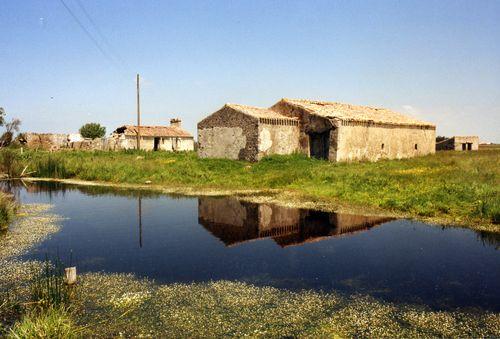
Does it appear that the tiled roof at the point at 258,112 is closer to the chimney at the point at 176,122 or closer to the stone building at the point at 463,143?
the stone building at the point at 463,143

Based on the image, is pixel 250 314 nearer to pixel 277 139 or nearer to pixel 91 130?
pixel 277 139

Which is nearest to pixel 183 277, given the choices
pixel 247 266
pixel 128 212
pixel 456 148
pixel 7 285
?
pixel 247 266

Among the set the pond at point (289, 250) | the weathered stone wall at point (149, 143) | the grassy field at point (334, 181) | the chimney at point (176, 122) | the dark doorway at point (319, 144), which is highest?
the chimney at point (176, 122)

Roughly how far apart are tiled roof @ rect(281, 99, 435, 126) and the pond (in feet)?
53.9

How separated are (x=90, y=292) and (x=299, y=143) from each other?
81.4 ft

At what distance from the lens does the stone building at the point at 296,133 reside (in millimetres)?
28391

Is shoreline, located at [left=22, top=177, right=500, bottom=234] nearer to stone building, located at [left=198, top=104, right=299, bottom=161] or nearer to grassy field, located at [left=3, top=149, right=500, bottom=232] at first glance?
grassy field, located at [left=3, top=149, right=500, bottom=232]

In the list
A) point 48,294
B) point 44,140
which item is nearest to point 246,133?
point 48,294

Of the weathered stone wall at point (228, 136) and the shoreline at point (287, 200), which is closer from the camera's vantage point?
the shoreline at point (287, 200)

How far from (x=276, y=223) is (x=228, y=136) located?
17.9m

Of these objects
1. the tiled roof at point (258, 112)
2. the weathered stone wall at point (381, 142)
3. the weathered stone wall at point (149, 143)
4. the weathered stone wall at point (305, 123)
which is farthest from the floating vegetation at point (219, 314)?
the weathered stone wall at point (149, 143)

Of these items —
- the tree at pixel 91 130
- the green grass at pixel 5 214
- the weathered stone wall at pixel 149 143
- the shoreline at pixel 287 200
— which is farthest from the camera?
the tree at pixel 91 130

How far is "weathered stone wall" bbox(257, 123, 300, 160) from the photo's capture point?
92.9ft

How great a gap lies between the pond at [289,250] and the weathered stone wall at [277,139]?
42.7ft
